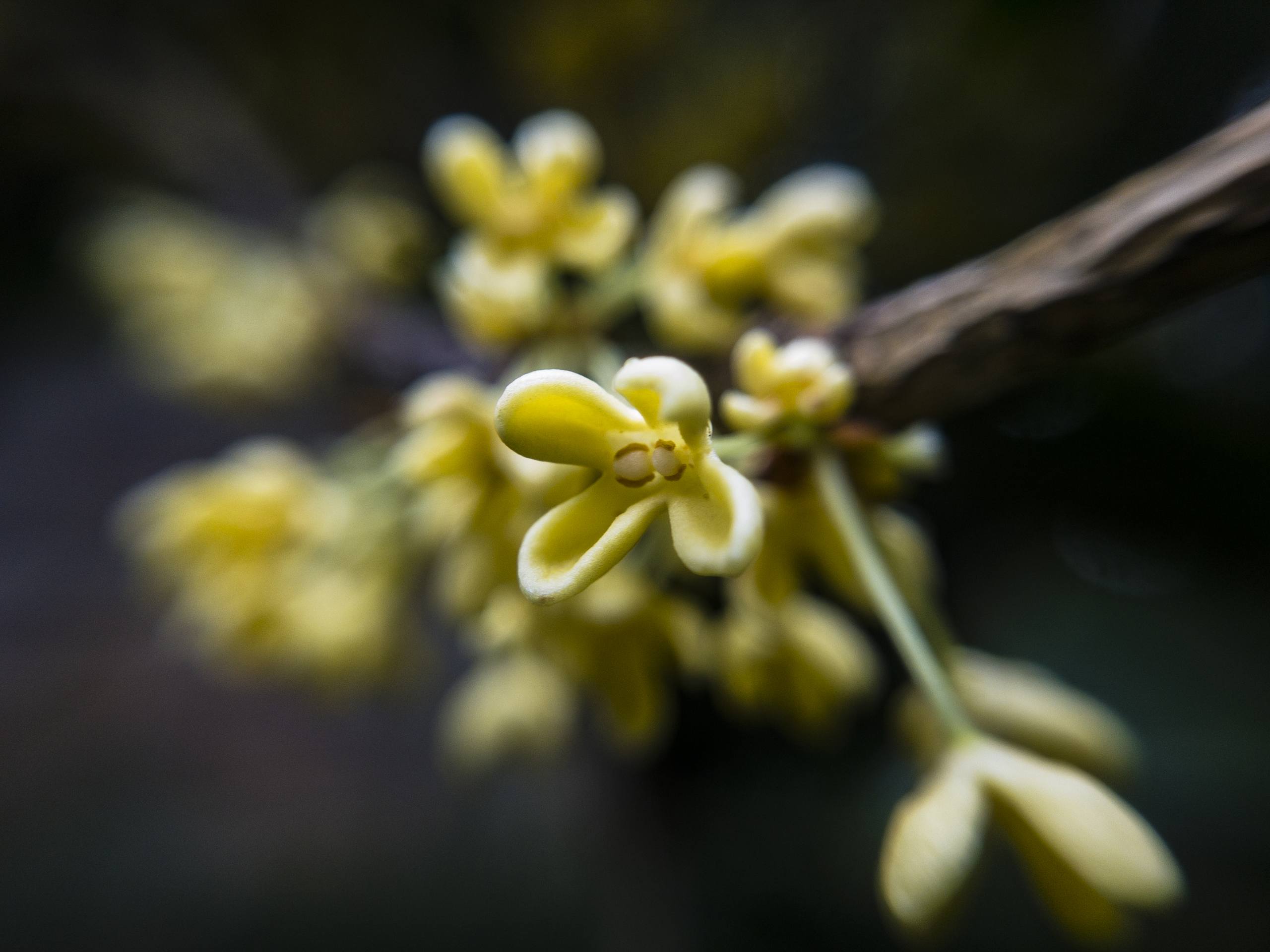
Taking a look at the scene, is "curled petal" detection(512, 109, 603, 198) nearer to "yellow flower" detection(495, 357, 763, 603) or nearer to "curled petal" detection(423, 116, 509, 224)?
"curled petal" detection(423, 116, 509, 224)

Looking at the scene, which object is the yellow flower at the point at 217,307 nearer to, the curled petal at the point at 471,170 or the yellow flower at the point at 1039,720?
the curled petal at the point at 471,170

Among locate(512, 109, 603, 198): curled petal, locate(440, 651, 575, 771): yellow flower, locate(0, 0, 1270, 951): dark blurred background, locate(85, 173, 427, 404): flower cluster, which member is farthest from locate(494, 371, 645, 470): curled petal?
locate(85, 173, 427, 404): flower cluster

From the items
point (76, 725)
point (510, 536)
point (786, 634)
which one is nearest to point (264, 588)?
point (510, 536)

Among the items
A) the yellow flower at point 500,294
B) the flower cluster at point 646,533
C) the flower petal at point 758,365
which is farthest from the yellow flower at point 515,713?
the flower petal at point 758,365

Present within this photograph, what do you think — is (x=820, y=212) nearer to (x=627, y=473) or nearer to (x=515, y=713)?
(x=627, y=473)

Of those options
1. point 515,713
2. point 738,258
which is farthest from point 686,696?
point 738,258

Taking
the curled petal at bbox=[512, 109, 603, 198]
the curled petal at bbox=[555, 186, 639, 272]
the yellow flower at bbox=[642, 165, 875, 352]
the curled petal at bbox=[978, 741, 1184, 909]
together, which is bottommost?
the curled petal at bbox=[978, 741, 1184, 909]

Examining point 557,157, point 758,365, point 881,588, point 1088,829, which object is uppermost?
point 557,157

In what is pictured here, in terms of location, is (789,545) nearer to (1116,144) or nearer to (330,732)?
(1116,144)
